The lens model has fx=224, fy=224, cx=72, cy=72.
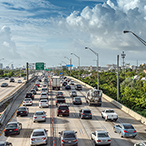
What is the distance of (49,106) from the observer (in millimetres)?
40125

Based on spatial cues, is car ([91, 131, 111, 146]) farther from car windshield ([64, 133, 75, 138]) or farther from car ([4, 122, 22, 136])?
car ([4, 122, 22, 136])

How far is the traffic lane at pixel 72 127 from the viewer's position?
2061 centimetres

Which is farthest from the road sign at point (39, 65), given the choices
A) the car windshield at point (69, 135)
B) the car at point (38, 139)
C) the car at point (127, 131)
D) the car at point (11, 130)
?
the car windshield at point (69, 135)

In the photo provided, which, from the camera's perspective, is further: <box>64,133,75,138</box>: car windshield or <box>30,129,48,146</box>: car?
<box>30,129,48,146</box>: car

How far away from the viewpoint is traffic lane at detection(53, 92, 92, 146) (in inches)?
811

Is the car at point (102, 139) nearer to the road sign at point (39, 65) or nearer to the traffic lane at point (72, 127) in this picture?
the traffic lane at point (72, 127)

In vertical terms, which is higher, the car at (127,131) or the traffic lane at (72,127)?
the car at (127,131)

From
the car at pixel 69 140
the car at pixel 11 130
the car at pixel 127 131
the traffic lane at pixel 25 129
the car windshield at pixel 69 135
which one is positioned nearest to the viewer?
the car at pixel 69 140

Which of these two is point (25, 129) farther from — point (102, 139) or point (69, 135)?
point (102, 139)

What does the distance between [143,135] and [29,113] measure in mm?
18251

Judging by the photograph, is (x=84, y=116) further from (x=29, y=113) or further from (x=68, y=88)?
(x=68, y=88)

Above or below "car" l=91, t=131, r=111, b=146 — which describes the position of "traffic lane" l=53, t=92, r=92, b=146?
below

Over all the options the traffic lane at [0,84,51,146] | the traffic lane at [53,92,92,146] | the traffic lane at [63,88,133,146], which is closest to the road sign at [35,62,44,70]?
the traffic lane at [0,84,51,146]

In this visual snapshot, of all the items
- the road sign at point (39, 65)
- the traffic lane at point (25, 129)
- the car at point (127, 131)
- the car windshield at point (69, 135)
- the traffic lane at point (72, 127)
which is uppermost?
the road sign at point (39, 65)
